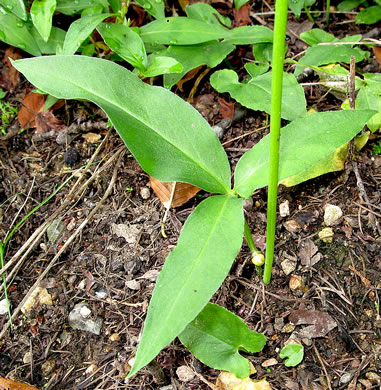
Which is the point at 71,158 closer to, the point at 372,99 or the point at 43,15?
the point at 43,15

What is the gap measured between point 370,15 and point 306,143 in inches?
44.6

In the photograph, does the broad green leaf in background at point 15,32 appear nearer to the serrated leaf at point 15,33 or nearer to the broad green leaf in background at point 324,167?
the serrated leaf at point 15,33

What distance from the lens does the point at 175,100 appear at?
126cm

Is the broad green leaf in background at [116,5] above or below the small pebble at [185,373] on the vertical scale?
above

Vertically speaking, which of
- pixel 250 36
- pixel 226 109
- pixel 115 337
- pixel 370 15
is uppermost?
pixel 250 36

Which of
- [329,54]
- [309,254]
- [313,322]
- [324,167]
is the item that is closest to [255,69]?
[329,54]

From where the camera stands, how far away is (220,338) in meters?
Result: 1.24

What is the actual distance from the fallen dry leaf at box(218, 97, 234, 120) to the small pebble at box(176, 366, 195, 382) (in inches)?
38.4

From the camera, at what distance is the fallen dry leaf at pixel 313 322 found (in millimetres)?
1319

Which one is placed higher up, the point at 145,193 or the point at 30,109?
the point at 30,109

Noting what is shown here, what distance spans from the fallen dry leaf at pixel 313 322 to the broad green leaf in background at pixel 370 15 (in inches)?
52.8

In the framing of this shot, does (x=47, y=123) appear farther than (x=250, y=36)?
Yes

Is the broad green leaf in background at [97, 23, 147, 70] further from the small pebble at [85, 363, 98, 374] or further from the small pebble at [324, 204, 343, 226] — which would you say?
the small pebble at [85, 363, 98, 374]

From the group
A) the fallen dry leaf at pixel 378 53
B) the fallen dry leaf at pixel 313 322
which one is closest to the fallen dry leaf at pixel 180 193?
the fallen dry leaf at pixel 313 322
